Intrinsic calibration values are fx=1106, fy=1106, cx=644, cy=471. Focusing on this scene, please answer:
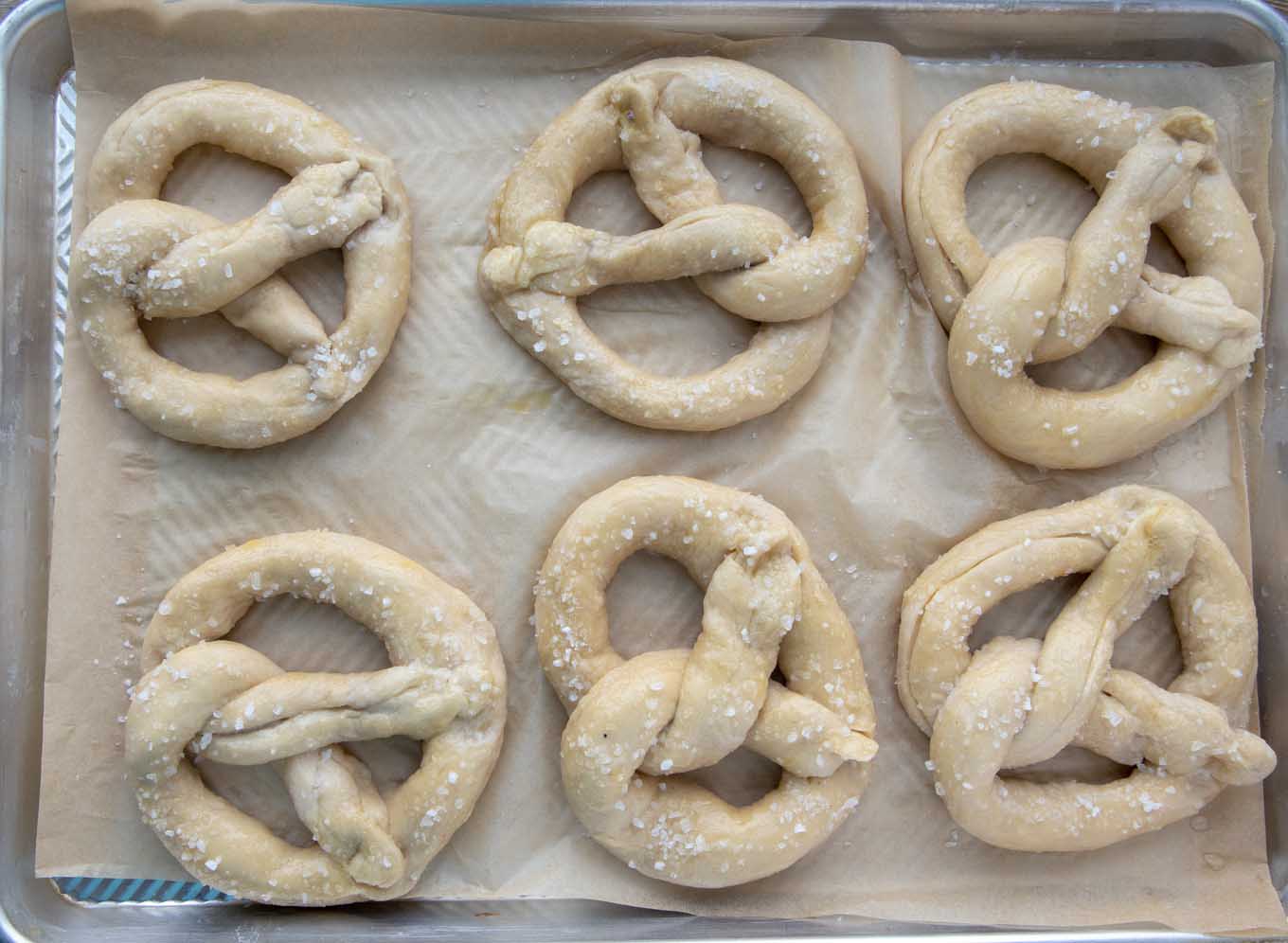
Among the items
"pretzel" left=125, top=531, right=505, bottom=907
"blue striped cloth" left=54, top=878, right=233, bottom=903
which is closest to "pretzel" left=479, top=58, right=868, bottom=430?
"pretzel" left=125, top=531, right=505, bottom=907

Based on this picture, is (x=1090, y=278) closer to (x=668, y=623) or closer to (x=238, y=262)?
(x=668, y=623)

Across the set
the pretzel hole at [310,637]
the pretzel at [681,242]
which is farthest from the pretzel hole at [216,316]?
the pretzel hole at [310,637]

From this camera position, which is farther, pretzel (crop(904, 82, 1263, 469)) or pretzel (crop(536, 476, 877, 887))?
pretzel (crop(904, 82, 1263, 469))

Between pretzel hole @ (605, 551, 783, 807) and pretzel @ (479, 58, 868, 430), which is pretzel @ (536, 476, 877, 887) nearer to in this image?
pretzel hole @ (605, 551, 783, 807)

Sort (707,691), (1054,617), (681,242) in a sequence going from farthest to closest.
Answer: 1. (1054,617)
2. (681,242)
3. (707,691)

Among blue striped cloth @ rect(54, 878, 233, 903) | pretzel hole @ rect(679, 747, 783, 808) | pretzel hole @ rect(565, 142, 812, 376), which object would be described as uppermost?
pretzel hole @ rect(565, 142, 812, 376)

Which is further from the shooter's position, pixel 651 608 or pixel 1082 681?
pixel 651 608

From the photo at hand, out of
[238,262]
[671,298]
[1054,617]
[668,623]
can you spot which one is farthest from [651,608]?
[238,262]
